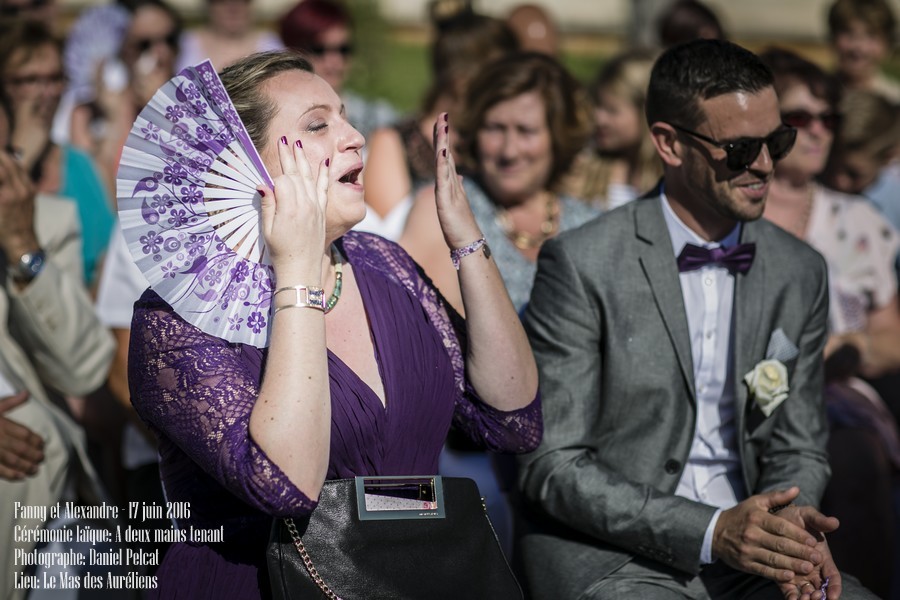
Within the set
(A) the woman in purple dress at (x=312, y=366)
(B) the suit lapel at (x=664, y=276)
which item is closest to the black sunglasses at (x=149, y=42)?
(A) the woman in purple dress at (x=312, y=366)

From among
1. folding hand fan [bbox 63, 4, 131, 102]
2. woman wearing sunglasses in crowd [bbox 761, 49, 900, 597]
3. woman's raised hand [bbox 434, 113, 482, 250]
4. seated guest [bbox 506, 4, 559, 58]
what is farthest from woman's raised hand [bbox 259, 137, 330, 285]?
folding hand fan [bbox 63, 4, 131, 102]

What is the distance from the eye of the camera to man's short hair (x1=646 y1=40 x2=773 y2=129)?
350 cm

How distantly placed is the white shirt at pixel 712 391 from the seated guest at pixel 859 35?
4674 mm

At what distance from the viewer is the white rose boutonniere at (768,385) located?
3408 mm

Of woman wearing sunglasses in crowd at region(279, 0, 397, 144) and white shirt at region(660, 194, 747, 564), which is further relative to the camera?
woman wearing sunglasses in crowd at region(279, 0, 397, 144)

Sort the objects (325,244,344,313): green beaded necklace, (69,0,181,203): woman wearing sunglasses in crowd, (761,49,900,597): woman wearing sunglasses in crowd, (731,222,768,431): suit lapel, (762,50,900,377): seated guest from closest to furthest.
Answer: (325,244,344,313): green beaded necklace
(731,222,768,431): suit lapel
(761,49,900,597): woman wearing sunglasses in crowd
(762,50,900,377): seated guest
(69,0,181,203): woman wearing sunglasses in crowd

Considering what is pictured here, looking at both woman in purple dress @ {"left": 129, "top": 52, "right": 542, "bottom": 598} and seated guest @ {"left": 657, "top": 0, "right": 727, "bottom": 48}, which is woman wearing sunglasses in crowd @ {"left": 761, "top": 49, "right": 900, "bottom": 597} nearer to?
seated guest @ {"left": 657, "top": 0, "right": 727, "bottom": 48}

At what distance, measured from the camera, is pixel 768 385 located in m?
3.41

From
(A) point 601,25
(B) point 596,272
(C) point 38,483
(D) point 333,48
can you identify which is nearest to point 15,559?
(C) point 38,483

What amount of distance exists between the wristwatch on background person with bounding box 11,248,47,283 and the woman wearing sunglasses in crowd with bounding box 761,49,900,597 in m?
3.08

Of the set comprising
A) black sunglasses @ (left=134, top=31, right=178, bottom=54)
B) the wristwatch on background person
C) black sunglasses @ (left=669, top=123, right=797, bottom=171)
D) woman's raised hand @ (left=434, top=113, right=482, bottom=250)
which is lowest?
woman's raised hand @ (left=434, top=113, right=482, bottom=250)

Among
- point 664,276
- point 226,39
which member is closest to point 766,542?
point 664,276

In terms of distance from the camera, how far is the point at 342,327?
3.09 metres

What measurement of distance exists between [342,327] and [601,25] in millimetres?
10598
